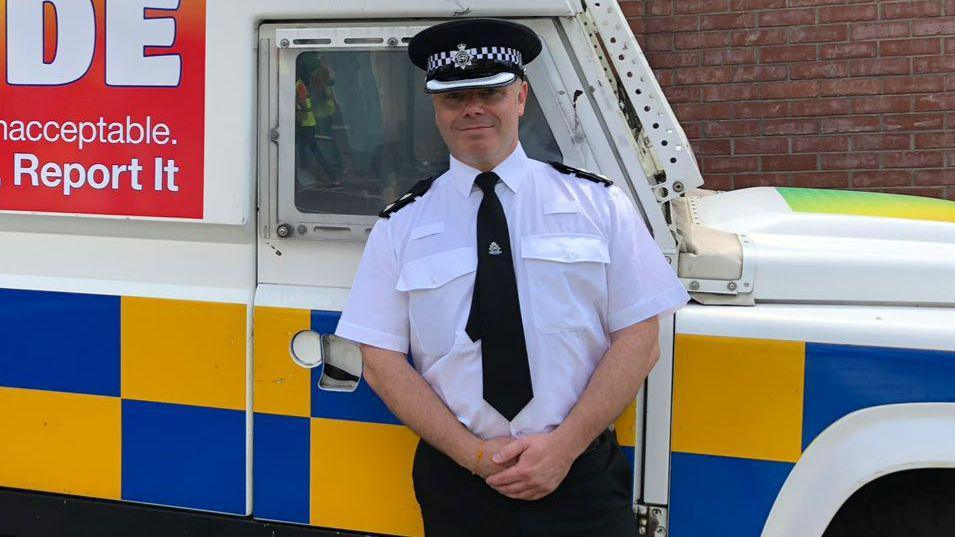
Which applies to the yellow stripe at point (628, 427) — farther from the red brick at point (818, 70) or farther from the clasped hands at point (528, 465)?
the red brick at point (818, 70)

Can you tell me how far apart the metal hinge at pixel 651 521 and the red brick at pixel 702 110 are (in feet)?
12.1

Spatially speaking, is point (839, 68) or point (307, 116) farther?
point (839, 68)

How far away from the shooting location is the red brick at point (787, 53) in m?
4.96

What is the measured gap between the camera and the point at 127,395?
2.09 metres

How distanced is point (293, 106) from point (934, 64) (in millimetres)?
4154

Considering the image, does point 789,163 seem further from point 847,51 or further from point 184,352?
point 184,352

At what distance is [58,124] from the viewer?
2.08 m

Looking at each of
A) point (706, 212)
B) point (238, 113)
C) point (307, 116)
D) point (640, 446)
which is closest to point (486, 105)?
point (307, 116)

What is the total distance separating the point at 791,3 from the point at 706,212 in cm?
299

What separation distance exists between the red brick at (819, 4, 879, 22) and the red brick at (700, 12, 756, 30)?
381 mm

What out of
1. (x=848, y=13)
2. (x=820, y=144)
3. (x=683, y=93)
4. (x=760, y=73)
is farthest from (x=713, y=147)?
(x=848, y=13)

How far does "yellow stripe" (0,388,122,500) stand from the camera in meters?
2.12

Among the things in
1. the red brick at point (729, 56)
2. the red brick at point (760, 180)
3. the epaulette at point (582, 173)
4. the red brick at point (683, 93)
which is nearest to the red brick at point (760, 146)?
the red brick at point (760, 180)

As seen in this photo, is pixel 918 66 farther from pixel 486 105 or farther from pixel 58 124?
pixel 58 124
